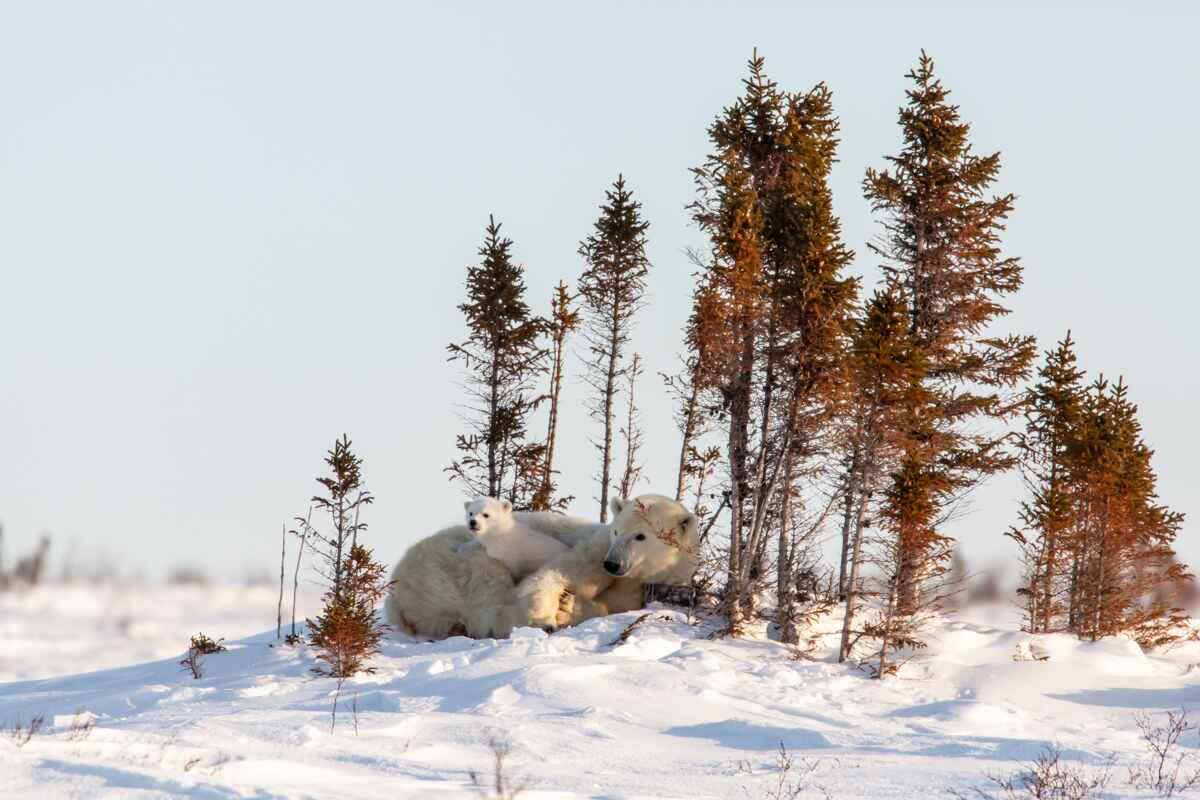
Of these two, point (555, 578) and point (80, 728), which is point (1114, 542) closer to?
point (555, 578)

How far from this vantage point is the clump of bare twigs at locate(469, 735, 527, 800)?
8.34 m

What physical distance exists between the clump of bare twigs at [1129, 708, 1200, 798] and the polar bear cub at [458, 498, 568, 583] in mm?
8243

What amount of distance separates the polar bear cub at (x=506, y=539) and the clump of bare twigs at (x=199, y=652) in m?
3.75

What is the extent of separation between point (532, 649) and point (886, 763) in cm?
598

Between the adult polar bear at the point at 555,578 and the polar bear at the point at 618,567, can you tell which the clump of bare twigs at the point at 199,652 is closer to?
the adult polar bear at the point at 555,578

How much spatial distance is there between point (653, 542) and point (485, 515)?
239 centimetres

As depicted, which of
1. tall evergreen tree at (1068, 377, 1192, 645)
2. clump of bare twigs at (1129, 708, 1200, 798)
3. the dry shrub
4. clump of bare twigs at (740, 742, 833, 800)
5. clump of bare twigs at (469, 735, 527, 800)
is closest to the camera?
clump of bare twigs at (469, 735, 527, 800)

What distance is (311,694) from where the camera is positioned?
15195 mm

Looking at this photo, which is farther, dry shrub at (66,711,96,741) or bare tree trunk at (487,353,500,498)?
bare tree trunk at (487,353,500,498)

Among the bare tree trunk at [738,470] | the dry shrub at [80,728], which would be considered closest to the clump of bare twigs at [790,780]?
the dry shrub at [80,728]

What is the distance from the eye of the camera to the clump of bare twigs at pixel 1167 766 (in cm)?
1031

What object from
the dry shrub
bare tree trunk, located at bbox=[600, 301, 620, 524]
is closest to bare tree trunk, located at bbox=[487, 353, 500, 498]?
bare tree trunk, located at bbox=[600, 301, 620, 524]

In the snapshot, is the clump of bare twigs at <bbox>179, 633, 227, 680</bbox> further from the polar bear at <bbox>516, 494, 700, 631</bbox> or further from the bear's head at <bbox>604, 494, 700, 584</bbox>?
the bear's head at <bbox>604, 494, 700, 584</bbox>

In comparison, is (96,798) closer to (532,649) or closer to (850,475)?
(532,649)
